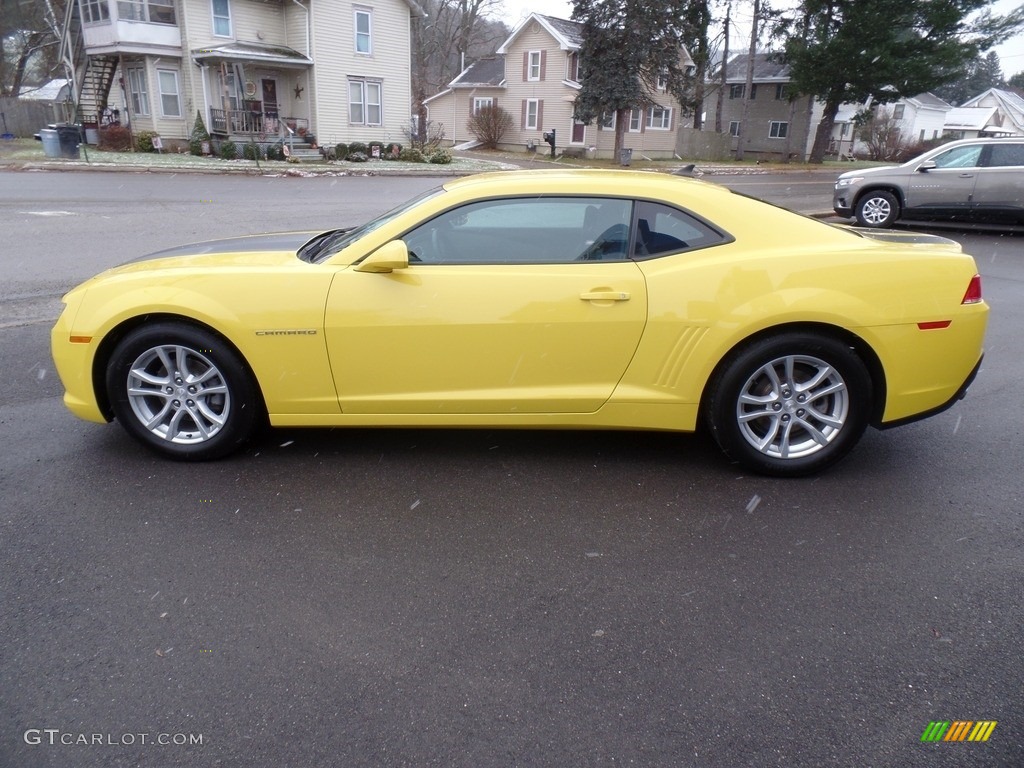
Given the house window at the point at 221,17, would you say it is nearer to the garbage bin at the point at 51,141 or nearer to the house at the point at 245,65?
the house at the point at 245,65

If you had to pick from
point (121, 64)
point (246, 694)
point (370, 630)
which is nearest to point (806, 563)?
point (370, 630)

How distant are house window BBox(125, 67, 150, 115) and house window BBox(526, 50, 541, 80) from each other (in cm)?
2124

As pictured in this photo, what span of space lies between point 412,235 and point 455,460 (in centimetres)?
124

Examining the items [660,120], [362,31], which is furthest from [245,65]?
[660,120]

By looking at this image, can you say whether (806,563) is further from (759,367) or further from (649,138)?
(649,138)

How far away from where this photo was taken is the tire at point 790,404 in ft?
12.8

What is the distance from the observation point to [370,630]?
2.84 m

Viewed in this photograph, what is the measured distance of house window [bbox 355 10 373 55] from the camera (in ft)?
105

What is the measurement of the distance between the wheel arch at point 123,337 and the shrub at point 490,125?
42544mm

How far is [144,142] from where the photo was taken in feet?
94.9

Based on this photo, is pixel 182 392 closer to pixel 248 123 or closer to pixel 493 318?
pixel 493 318
